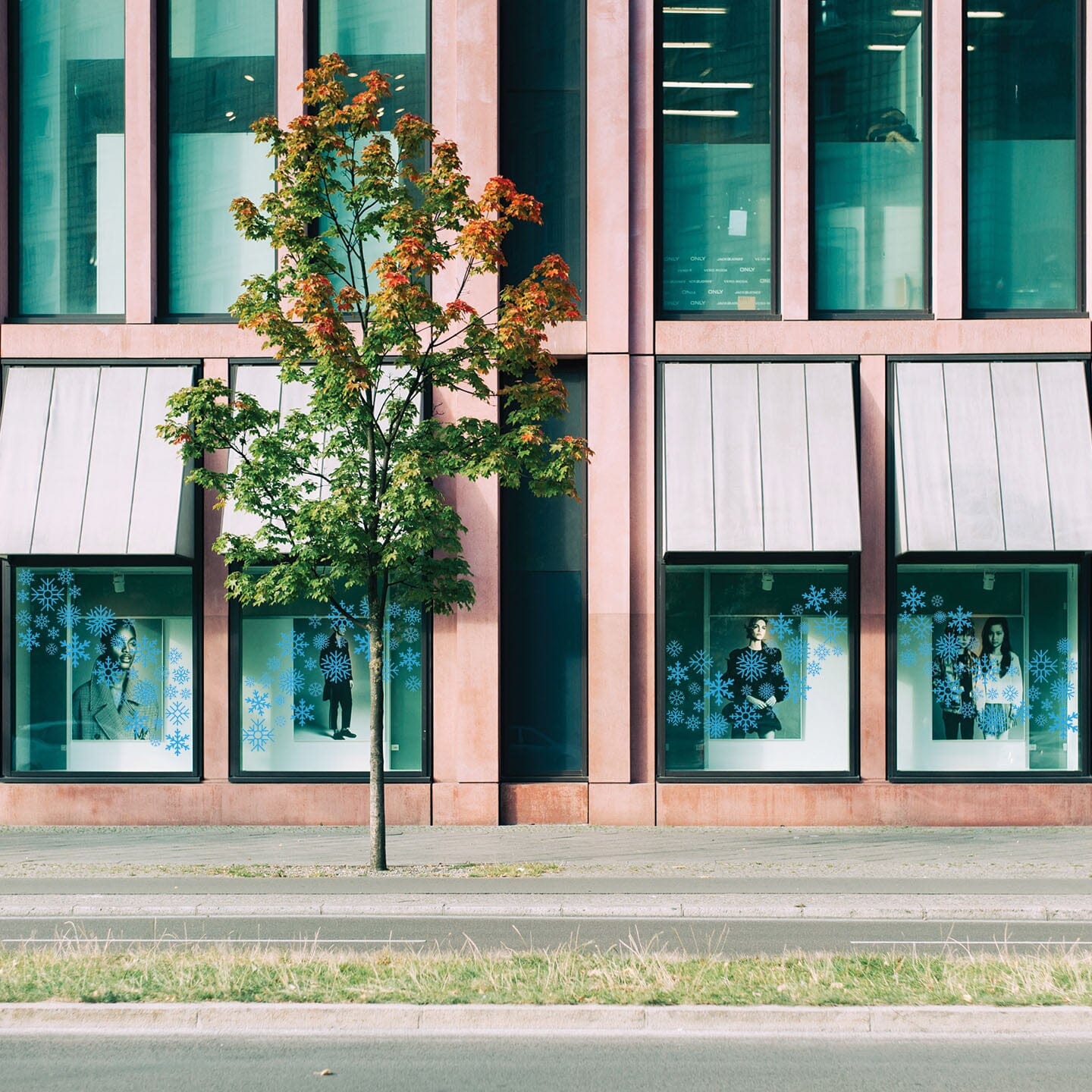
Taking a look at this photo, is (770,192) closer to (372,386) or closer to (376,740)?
(372,386)

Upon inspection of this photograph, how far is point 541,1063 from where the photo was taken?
281 inches

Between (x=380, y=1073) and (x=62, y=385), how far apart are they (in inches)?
521

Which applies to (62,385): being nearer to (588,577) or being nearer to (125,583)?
(125,583)

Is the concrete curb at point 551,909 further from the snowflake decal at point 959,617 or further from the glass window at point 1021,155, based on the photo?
the glass window at point 1021,155

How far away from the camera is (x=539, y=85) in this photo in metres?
18.4

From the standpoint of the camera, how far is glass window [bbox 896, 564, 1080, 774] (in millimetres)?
18156

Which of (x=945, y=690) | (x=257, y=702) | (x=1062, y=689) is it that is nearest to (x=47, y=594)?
(x=257, y=702)

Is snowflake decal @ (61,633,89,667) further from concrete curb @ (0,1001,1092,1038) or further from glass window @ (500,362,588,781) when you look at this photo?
concrete curb @ (0,1001,1092,1038)

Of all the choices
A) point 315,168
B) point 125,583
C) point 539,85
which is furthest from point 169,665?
point 539,85

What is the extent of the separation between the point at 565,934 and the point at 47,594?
10.4m

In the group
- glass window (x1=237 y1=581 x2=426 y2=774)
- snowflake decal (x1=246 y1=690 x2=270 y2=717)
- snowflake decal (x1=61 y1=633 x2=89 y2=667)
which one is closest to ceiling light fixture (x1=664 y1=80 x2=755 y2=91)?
glass window (x1=237 y1=581 x2=426 y2=774)

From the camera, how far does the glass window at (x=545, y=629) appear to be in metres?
18.1

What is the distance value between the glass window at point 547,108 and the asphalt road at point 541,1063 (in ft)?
41.8

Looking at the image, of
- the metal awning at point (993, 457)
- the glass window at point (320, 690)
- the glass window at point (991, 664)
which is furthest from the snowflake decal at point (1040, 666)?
the glass window at point (320, 690)
